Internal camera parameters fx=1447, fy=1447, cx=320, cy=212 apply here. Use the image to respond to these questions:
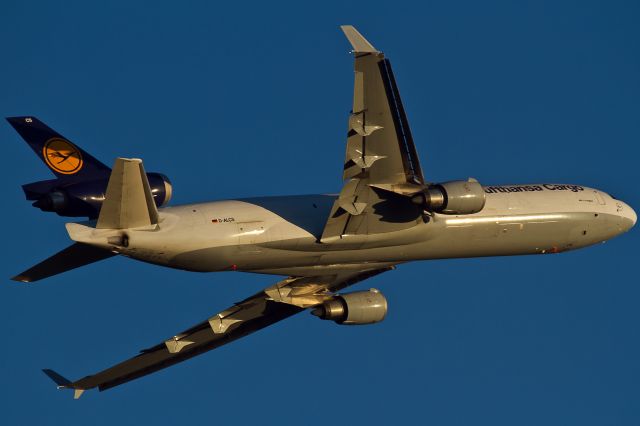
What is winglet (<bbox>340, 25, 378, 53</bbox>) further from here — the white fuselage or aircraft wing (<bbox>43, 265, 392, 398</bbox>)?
aircraft wing (<bbox>43, 265, 392, 398</bbox>)

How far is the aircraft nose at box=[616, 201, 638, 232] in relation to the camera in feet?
187

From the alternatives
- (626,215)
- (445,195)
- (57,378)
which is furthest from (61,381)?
(626,215)

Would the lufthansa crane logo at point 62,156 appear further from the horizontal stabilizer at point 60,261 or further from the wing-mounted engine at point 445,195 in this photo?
the wing-mounted engine at point 445,195

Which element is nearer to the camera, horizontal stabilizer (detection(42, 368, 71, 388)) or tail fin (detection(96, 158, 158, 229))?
tail fin (detection(96, 158, 158, 229))

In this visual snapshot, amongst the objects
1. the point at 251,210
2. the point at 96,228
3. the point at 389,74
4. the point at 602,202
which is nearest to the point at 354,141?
the point at 389,74

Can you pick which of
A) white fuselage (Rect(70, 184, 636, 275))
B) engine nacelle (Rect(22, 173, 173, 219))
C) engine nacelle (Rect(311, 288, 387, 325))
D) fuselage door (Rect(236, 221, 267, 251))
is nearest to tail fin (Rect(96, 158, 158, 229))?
white fuselage (Rect(70, 184, 636, 275))

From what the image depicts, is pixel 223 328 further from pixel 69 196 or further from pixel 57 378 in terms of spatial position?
pixel 69 196

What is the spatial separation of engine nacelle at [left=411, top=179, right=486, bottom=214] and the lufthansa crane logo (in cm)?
1181

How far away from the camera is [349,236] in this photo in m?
50.7

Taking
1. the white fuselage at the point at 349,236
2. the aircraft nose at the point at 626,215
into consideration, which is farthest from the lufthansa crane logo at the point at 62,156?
the aircraft nose at the point at 626,215

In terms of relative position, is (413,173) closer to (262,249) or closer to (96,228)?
(262,249)

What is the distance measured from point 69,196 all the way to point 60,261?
8.83 ft

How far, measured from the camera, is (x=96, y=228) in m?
47.1

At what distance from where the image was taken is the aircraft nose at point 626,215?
57.1m
